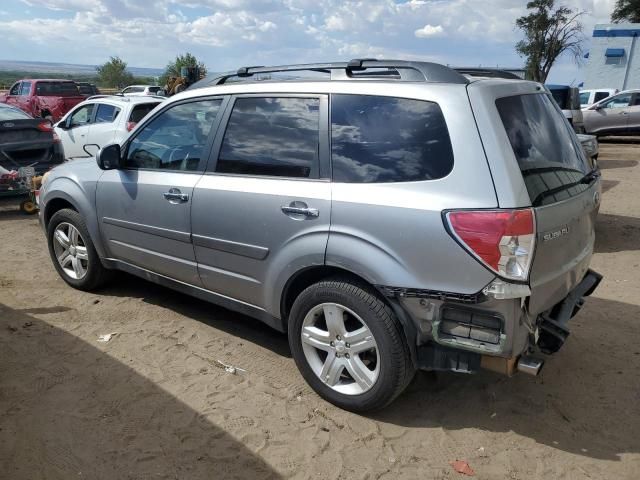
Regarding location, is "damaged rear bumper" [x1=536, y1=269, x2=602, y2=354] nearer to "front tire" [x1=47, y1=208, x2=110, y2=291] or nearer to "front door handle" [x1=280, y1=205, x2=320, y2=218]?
"front door handle" [x1=280, y1=205, x2=320, y2=218]

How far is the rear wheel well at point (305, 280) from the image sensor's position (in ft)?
10.0

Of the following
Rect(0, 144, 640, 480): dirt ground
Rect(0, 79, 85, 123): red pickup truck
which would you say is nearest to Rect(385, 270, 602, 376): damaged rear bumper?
Rect(0, 144, 640, 480): dirt ground

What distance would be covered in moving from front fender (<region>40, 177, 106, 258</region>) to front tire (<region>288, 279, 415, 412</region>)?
2.17 metres

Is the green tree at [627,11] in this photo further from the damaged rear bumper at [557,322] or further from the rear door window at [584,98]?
the damaged rear bumper at [557,322]

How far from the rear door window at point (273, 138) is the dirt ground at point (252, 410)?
136cm

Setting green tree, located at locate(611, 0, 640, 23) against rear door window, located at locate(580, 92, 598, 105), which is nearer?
rear door window, located at locate(580, 92, 598, 105)

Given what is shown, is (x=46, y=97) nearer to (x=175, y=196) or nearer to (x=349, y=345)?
(x=175, y=196)

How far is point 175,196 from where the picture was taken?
3818 mm

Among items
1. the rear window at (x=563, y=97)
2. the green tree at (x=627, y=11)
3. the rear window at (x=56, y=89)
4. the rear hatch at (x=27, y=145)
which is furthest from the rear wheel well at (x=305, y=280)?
the green tree at (x=627, y=11)

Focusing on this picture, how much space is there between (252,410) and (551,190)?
207 centimetres

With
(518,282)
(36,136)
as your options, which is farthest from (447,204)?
(36,136)

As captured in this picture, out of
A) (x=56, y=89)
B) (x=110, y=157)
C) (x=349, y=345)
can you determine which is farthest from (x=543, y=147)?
(x=56, y=89)

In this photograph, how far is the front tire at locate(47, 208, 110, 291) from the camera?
4.73 m

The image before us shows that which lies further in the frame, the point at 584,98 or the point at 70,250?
the point at 584,98
